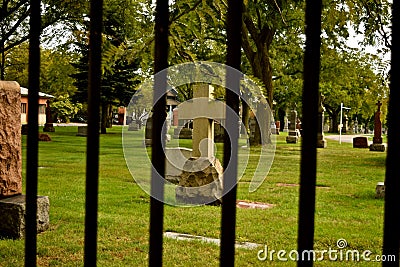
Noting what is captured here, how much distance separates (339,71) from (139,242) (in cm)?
2210

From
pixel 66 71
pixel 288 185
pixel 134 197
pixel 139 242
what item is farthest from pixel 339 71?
pixel 139 242

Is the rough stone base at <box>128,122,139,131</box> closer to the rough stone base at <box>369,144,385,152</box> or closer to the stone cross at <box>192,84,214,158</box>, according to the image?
the rough stone base at <box>369,144,385,152</box>

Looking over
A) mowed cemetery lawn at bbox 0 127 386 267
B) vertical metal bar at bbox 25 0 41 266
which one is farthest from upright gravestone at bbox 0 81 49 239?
vertical metal bar at bbox 25 0 41 266

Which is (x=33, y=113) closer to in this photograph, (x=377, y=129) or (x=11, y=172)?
(x=11, y=172)

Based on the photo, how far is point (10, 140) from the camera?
600 centimetres

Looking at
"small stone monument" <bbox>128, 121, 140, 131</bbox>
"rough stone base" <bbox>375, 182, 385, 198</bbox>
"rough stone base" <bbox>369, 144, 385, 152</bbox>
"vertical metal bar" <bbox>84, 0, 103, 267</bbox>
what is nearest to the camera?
"vertical metal bar" <bbox>84, 0, 103, 267</bbox>

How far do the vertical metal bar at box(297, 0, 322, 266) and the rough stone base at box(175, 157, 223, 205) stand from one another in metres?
6.77

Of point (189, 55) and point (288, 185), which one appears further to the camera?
point (288, 185)

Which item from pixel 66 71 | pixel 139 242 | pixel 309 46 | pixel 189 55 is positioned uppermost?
pixel 66 71

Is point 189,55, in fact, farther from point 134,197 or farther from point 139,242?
point 134,197

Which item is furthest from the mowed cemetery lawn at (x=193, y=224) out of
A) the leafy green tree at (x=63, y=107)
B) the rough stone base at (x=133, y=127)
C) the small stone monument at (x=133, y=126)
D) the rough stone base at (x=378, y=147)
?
the leafy green tree at (x=63, y=107)

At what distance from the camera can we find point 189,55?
2758mm

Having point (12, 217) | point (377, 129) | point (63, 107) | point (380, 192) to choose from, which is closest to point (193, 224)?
point (12, 217)

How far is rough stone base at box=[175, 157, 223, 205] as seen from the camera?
315 inches
